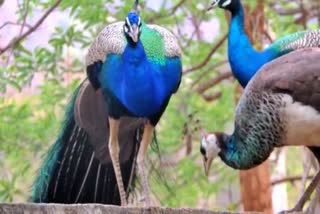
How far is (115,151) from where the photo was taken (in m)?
3.78

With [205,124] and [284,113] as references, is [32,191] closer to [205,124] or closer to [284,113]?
[284,113]

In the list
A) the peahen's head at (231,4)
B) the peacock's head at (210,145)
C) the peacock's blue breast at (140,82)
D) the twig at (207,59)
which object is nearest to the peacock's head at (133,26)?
the peacock's blue breast at (140,82)

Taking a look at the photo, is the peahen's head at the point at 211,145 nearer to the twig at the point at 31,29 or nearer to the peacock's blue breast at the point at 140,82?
the peacock's blue breast at the point at 140,82

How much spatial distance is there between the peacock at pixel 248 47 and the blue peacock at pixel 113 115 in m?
0.63

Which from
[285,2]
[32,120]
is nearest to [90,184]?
[32,120]

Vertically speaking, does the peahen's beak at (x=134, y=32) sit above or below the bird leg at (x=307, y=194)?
above

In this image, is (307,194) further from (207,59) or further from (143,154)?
(207,59)

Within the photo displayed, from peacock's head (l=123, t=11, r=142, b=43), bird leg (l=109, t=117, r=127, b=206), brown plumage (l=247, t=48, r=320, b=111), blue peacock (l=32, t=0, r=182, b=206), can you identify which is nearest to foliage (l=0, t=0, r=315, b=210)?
blue peacock (l=32, t=0, r=182, b=206)

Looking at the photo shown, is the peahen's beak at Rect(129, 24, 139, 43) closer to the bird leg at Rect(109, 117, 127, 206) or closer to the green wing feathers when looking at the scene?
the bird leg at Rect(109, 117, 127, 206)

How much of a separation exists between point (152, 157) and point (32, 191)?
67 centimetres

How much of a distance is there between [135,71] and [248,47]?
108 cm

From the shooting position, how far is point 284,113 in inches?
134

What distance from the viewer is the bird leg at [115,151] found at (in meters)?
3.69

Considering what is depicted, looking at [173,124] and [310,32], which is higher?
[310,32]
